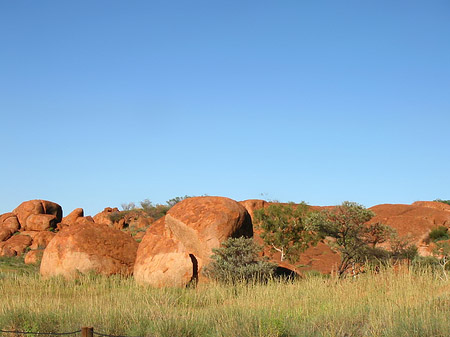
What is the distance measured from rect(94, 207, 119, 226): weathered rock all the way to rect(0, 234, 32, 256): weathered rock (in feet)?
52.4

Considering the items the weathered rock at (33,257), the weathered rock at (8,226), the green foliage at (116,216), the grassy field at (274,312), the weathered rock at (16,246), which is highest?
the green foliage at (116,216)

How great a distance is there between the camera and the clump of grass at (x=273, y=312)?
28.9 feet

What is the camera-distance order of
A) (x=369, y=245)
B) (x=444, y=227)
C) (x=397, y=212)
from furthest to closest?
(x=397, y=212), (x=444, y=227), (x=369, y=245)

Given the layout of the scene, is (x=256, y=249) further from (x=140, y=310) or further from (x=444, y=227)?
(x=444, y=227)

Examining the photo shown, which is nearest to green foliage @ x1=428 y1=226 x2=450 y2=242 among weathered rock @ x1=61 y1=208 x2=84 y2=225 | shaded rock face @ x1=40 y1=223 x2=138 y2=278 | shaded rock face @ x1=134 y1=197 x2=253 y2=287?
shaded rock face @ x1=134 y1=197 x2=253 y2=287

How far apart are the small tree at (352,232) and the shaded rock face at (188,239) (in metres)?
4.25

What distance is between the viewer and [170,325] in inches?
367

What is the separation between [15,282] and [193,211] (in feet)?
21.5

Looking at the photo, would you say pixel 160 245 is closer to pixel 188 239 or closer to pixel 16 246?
pixel 188 239

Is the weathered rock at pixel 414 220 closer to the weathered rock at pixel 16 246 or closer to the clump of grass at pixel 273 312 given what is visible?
the clump of grass at pixel 273 312

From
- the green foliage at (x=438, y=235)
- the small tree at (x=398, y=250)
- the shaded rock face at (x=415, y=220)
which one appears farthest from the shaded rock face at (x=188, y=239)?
the green foliage at (x=438, y=235)

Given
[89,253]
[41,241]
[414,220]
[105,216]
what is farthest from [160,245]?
[105,216]

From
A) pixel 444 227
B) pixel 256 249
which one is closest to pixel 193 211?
pixel 256 249

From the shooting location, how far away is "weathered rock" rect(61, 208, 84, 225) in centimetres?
5444
